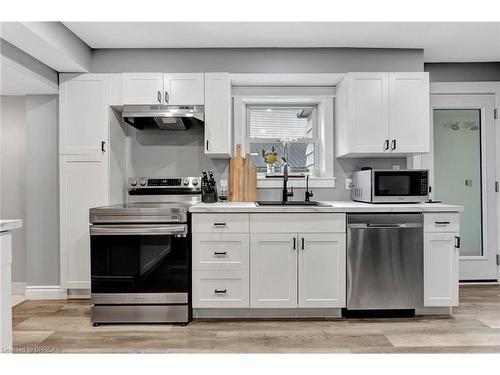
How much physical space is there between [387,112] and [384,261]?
1294mm

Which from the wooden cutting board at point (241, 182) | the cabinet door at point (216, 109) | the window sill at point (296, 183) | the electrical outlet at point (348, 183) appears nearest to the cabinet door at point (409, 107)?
the electrical outlet at point (348, 183)

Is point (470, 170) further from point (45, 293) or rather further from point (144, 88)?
point (45, 293)

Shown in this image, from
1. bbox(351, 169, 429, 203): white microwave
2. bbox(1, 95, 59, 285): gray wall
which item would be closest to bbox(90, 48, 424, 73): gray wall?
bbox(1, 95, 59, 285): gray wall

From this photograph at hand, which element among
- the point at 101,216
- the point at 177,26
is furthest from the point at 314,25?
the point at 101,216

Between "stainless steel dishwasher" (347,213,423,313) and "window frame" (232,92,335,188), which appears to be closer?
"stainless steel dishwasher" (347,213,423,313)

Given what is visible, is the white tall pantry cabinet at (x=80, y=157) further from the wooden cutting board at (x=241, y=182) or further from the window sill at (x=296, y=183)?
the window sill at (x=296, y=183)

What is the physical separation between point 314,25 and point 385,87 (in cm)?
84

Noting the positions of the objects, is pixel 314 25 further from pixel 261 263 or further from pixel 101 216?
pixel 101 216

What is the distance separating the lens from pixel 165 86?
10.1 feet

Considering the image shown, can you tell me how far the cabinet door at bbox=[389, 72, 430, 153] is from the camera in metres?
3.04

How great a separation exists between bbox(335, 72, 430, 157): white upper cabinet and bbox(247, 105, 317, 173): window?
61 centimetres

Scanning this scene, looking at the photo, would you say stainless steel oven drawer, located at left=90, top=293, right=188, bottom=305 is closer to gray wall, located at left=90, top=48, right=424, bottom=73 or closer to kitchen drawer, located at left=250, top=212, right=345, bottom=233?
kitchen drawer, located at left=250, top=212, right=345, bottom=233

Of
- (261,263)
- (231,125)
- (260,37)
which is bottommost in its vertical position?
(261,263)

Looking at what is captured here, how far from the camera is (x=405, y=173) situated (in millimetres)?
2896
